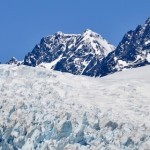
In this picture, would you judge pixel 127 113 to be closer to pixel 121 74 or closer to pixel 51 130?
pixel 51 130

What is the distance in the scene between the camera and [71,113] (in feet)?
260

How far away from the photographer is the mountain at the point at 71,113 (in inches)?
3002

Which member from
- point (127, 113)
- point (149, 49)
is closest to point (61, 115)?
point (127, 113)

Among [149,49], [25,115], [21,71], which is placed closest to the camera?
[25,115]

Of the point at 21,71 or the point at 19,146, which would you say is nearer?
the point at 19,146

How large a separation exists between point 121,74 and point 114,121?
3825cm

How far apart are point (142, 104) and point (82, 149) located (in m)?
9.88

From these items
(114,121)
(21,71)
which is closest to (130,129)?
(114,121)

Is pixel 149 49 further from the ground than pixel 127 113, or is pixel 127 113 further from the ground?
pixel 149 49

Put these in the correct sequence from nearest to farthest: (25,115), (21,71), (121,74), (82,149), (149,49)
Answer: (82,149)
(25,115)
(21,71)
(121,74)
(149,49)

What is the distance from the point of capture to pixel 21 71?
3561 inches

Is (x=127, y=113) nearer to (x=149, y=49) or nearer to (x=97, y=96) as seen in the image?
(x=97, y=96)

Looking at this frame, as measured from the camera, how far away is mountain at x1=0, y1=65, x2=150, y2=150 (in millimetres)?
76250

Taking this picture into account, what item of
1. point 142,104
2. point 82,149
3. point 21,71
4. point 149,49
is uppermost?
point 149,49
